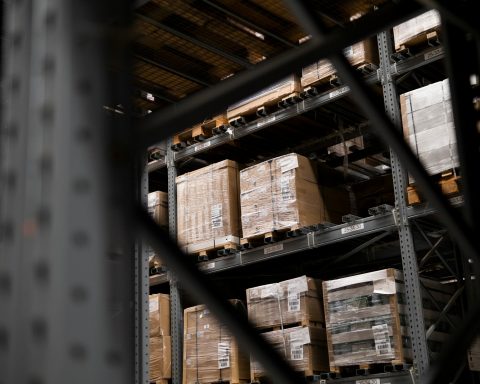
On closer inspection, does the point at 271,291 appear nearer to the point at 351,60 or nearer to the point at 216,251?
the point at 216,251

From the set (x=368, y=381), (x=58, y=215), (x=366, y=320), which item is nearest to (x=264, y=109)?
(x=366, y=320)

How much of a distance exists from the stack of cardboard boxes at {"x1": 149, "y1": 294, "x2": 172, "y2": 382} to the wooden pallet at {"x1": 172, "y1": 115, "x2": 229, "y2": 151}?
183 cm

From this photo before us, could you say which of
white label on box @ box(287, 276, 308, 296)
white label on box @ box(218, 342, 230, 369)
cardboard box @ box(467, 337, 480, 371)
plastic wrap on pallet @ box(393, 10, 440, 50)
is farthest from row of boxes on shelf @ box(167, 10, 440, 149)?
cardboard box @ box(467, 337, 480, 371)

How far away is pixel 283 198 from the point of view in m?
8.12

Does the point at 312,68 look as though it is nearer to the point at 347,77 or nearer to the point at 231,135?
the point at 231,135

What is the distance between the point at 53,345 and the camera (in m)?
1.48

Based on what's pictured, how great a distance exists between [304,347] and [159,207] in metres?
2.84

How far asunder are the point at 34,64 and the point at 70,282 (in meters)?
0.47

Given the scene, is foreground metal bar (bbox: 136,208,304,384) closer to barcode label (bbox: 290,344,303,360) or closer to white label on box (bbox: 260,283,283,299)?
barcode label (bbox: 290,344,303,360)

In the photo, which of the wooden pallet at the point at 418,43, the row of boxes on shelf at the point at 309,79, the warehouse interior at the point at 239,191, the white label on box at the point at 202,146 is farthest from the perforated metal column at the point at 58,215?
the white label on box at the point at 202,146

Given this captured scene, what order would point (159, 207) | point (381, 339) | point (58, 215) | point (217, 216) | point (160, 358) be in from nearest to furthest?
point (58, 215), point (381, 339), point (217, 216), point (160, 358), point (159, 207)

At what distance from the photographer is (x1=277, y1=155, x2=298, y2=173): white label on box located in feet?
26.6

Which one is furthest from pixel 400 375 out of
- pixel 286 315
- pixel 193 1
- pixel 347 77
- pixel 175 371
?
pixel 347 77

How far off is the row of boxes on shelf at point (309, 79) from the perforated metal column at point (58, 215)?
5.51 meters
